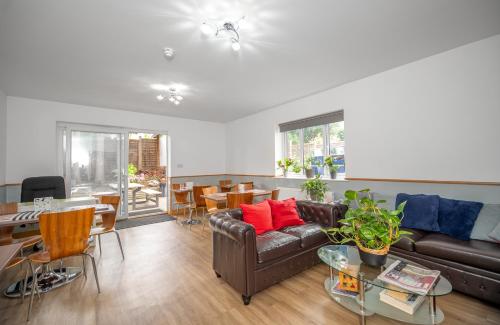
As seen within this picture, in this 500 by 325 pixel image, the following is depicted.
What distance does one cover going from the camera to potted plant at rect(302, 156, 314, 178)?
182 inches

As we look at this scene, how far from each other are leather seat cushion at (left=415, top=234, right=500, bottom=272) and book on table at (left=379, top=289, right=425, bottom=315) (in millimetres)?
844

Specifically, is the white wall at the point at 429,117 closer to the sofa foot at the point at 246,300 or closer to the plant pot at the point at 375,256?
the plant pot at the point at 375,256

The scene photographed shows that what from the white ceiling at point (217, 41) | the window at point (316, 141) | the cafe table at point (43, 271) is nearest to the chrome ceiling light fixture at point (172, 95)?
the white ceiling at point (217, 41)

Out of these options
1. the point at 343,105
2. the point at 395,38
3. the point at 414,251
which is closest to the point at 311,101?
the point at 343,105

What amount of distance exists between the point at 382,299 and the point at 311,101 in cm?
375

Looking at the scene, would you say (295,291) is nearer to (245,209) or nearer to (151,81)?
(245,209)

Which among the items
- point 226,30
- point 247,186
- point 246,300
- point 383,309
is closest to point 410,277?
point 383,309

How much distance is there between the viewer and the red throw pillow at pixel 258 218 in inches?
111

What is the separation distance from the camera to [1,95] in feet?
12.9

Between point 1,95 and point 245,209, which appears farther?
point 1,95

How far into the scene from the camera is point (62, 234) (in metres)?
2.18

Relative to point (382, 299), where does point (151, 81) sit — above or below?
above

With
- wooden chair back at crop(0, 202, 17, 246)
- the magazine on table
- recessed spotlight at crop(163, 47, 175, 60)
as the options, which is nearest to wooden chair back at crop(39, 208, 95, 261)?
wooden chair back at crop(0, 202, 17, 246)

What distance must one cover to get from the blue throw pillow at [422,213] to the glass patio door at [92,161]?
5.92m
